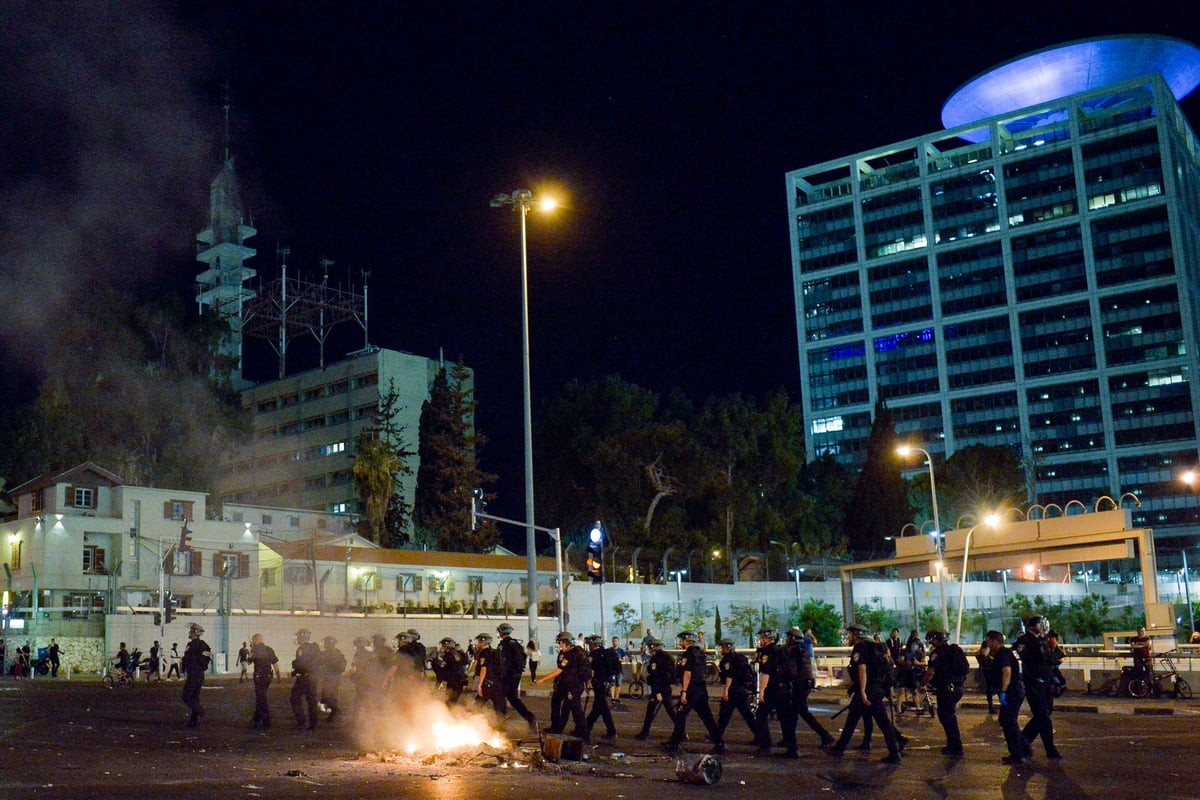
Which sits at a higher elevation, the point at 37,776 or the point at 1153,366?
the point at 1153,366

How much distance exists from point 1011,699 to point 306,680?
11454mm

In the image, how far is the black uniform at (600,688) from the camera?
1769cm

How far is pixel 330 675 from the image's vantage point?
2056 cm

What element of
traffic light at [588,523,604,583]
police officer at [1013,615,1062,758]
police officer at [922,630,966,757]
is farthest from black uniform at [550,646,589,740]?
traffic light at [588,523,604,583]

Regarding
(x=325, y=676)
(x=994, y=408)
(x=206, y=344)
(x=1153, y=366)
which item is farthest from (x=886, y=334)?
(x=325, y=676)

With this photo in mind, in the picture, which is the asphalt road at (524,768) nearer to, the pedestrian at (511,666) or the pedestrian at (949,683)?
the pedestrian at (949,683)

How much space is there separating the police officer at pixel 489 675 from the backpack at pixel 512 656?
0.74 feet

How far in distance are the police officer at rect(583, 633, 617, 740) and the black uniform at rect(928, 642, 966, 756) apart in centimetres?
492

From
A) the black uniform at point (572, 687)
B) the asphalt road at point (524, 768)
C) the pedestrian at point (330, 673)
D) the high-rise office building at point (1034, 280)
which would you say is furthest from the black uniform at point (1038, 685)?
the high-rise office building at point (1034, 280)

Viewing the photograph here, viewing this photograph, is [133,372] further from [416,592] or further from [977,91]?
[977,91]

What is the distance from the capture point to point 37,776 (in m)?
12.8

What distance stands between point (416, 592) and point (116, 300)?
28341mm

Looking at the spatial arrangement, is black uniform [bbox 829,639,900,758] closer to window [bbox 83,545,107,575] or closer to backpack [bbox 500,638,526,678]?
backpack [bbox 500,638,526,678]

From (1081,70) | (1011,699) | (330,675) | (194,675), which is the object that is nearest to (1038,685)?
(1011,699)
